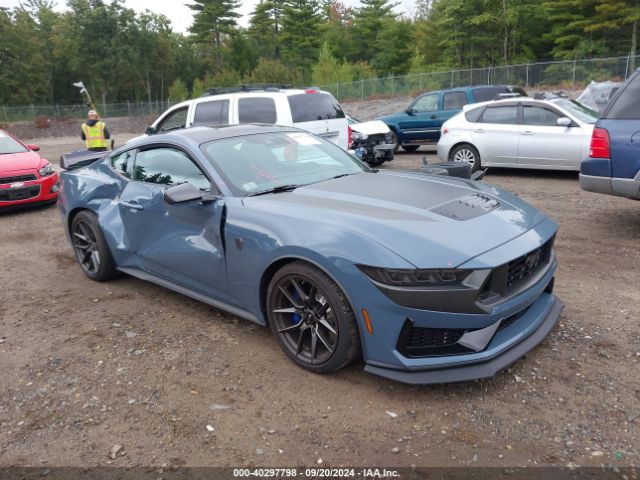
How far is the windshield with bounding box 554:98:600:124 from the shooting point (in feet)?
30.0

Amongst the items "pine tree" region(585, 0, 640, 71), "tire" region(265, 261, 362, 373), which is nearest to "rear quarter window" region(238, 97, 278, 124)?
"tire" region(265, 261, 362, 373)

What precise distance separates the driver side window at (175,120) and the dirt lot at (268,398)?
5.57 metres

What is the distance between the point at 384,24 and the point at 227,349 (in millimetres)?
57226

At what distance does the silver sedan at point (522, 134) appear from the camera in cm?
906

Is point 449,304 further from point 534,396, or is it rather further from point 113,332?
point 113,332

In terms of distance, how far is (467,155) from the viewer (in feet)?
34.1

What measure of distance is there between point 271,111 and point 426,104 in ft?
22.7

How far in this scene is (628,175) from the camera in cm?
557

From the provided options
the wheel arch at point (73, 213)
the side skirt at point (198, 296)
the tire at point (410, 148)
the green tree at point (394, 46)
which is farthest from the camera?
the green tree at point (394, 46)

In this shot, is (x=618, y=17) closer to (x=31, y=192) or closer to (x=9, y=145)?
(x=9, y=145)

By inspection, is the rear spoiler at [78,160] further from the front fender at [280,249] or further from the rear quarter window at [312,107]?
the rear quarter window at [312,107]

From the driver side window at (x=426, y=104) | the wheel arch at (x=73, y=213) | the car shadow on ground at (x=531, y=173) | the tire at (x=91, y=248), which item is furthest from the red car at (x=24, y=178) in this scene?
the driver side window at (x=426, y=104)

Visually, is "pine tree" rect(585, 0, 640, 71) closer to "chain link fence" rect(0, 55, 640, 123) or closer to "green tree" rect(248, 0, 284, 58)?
"chain link fence" rect(0, 55, 640, 123)

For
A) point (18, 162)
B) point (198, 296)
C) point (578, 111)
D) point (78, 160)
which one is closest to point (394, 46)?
point (578, 111)
